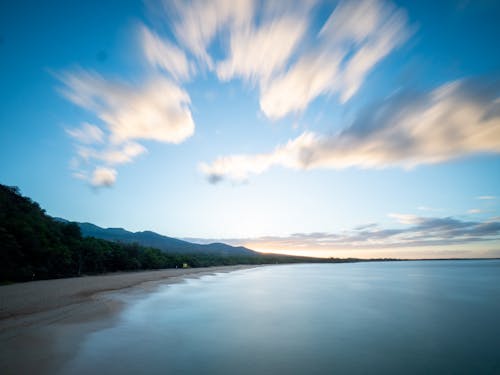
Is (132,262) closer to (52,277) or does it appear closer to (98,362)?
(52,277)

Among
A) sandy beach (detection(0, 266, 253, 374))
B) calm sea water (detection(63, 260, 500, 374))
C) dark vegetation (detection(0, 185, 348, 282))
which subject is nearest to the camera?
sandy beach (detection(0, 266, 253, 374))

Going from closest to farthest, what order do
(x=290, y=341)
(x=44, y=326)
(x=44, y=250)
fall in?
(x=44, y=326) → (x=290, y=341) → (x=44, y=250)

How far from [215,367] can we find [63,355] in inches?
199

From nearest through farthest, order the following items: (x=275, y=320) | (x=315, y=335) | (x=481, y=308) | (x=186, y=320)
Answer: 1. (x=315, y=335)
2. (x=186, y=320)
3. (x=275, y=320)
4. (x=481, y=308)

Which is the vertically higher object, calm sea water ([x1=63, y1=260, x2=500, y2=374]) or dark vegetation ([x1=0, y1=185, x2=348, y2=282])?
dark vegetation ([x1=0, y1=185, x2=348, y2=282])

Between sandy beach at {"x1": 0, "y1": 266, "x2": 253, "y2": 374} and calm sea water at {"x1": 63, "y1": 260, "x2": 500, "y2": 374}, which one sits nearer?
sandy beach at {"x1": 0, "y1": 266, "x2": 253, "y2": 374}

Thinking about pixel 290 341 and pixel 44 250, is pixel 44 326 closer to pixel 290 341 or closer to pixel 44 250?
pixel 290 341

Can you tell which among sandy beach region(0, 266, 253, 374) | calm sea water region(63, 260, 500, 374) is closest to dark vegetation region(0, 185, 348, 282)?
sandy beach region(0, 266, 253, 374)

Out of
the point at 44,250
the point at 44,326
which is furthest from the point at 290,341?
the point at 44,250

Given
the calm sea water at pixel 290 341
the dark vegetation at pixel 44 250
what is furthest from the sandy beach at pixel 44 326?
the dark vegetation at pixel 44 250

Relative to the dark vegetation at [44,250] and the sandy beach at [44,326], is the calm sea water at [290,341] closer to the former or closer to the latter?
the sandy beach at [44,326]

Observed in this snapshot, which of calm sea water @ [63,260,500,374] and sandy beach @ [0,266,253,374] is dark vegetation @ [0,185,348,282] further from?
calm sea water @ [63,260,500,374]

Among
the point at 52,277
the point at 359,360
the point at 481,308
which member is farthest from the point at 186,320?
the point at 52,277

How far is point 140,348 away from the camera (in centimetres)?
1025
